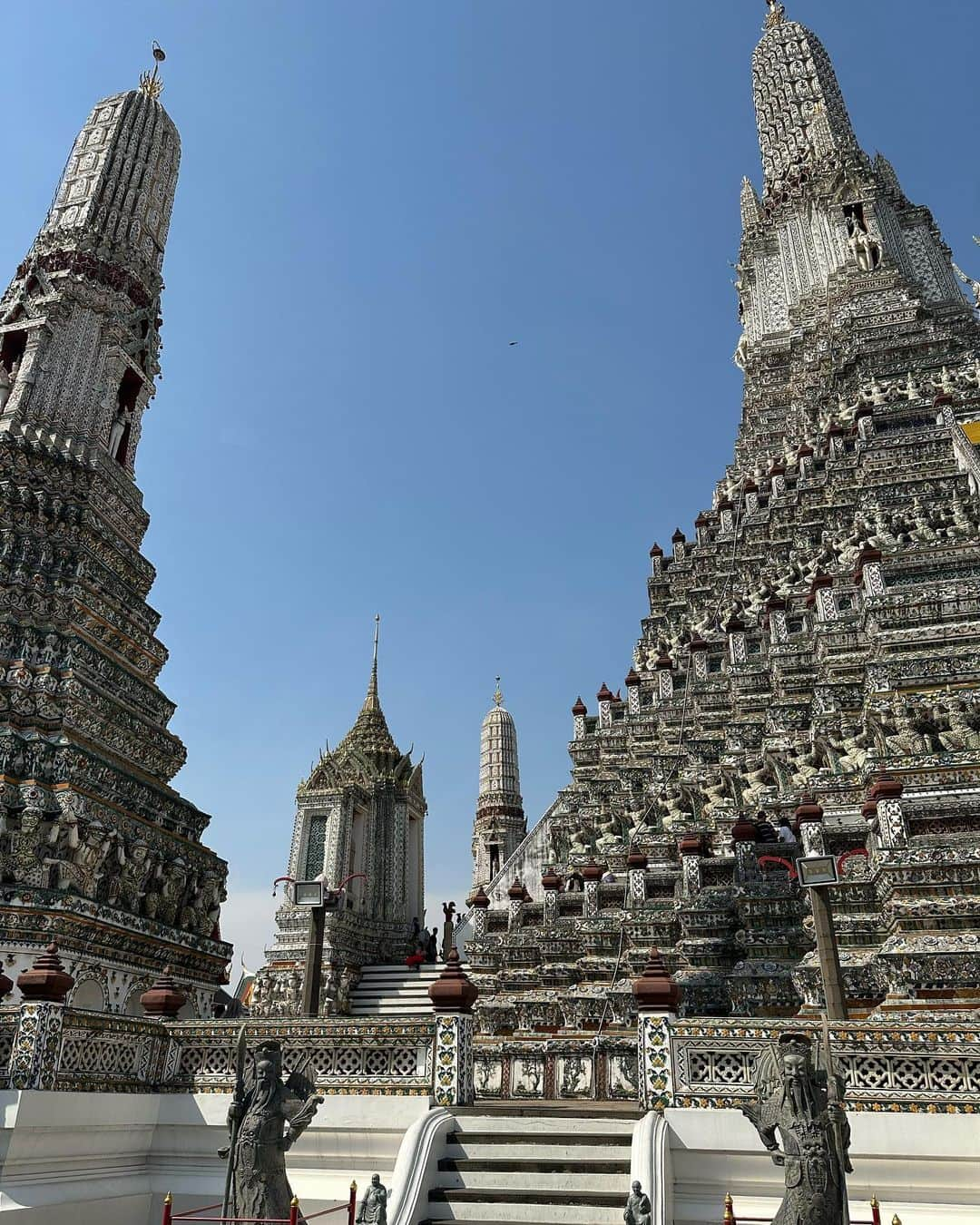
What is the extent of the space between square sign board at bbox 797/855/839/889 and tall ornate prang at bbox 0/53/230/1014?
9.26 metres

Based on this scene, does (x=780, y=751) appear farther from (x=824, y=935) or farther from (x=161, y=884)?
(x=161, y=884)

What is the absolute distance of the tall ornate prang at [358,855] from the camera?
71.9 ft

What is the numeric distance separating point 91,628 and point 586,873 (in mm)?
9042

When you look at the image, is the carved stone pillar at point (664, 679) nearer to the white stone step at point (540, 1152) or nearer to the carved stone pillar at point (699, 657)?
the carved stone pillar at point (699, 657)

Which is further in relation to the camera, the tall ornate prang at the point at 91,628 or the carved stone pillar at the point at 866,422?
the carved stone pillar at the point at 866,422

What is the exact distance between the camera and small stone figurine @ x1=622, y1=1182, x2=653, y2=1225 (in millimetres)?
5453

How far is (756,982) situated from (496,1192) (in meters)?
5.91

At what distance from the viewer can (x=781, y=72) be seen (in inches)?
1774

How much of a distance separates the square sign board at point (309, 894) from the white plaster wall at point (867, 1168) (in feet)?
15.0

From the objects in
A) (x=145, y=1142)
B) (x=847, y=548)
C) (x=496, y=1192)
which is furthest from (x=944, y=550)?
(x=145, y=1142)

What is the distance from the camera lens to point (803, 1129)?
530cm

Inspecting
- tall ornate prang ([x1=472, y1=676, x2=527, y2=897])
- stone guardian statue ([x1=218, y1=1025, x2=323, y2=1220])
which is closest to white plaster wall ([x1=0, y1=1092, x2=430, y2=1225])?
stone guardian statue ([x1=218, y1=1025, x2=323, y2=1220])

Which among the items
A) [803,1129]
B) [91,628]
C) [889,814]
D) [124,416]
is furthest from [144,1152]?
[124,416]

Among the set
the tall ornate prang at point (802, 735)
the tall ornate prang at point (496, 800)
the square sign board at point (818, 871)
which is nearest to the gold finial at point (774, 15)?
the tall ornate prang at point (802, 735)
